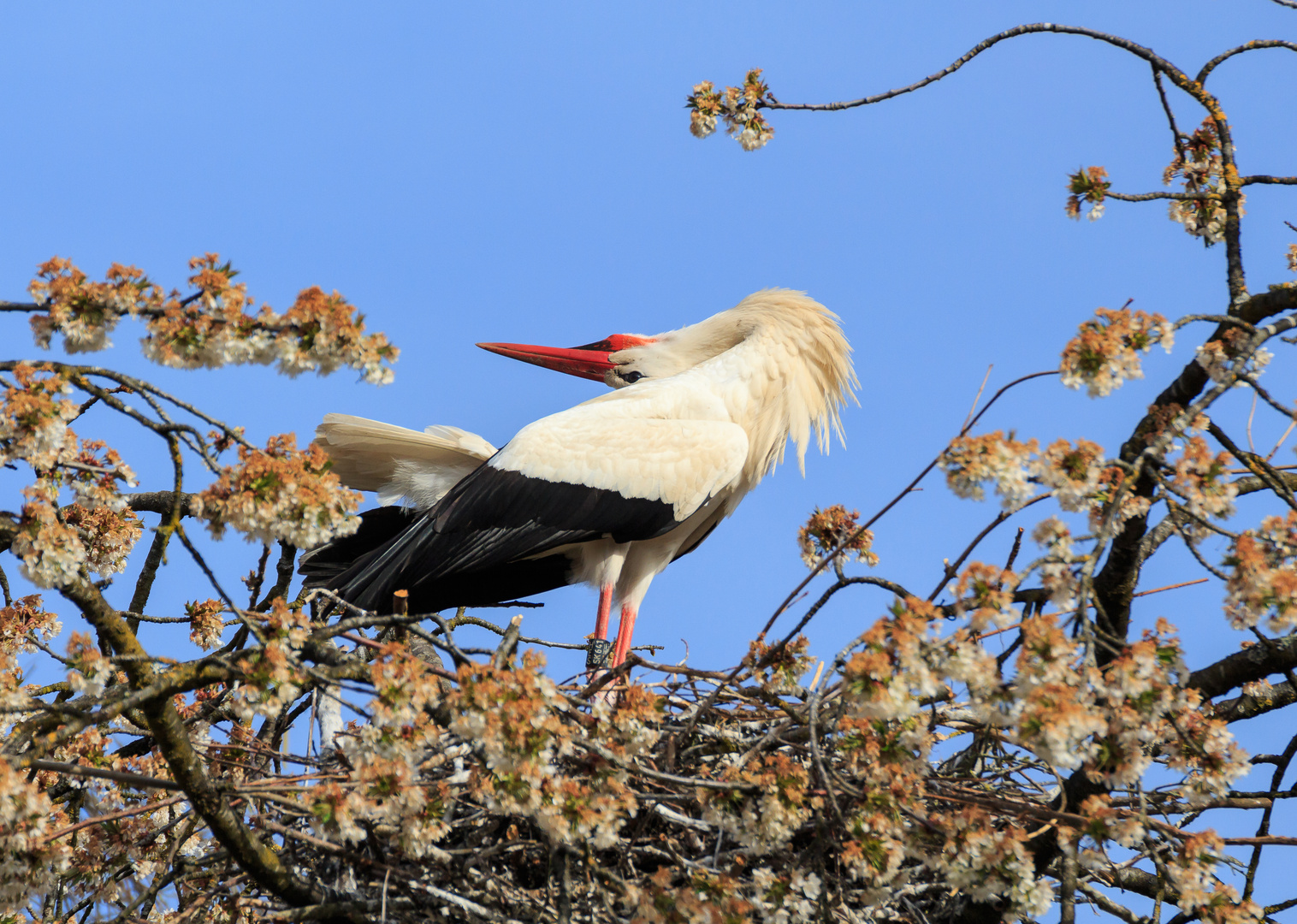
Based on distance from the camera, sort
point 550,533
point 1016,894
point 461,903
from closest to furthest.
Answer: point 1016,894 < point 461,903 < point 550,533

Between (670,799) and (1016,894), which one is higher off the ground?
(670,799)

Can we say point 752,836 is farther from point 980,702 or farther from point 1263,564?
point 1263,564

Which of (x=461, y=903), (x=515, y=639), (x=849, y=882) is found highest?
(x=515, y=639)

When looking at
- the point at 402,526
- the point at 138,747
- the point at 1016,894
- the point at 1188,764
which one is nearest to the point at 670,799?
the point at 1016,894

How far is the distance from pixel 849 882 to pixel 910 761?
2.51ft

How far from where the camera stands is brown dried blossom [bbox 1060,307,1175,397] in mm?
2512

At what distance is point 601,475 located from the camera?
5184mm

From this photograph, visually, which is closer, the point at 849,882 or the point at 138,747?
the point at 849,882

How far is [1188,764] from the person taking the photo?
2932 mm

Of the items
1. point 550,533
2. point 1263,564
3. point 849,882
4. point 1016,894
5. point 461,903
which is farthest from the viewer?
point 550,533

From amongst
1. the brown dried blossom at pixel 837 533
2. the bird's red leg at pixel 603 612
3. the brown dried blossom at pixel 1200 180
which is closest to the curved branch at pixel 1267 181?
the brown dried blossom at pixel 1200 180

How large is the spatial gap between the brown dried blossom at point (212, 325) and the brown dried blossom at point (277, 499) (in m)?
0.20

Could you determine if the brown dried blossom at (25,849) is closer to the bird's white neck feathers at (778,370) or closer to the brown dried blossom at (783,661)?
the brown dried blossom at (783,661)

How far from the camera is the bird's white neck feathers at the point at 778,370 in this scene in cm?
566
